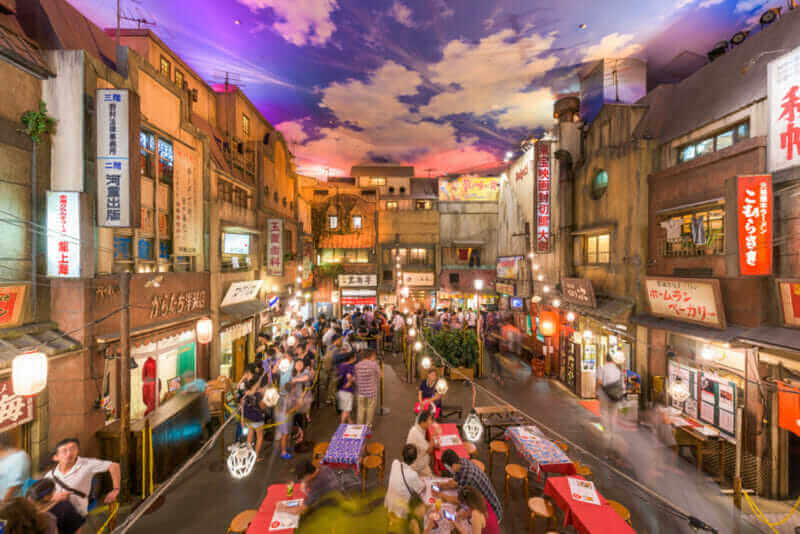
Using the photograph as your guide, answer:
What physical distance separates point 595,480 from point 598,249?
8.34 metres

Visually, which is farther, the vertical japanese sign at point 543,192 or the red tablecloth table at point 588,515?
the vertical japanese sign at point 543,192

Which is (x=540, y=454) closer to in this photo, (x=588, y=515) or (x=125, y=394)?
(x=588, y=515)

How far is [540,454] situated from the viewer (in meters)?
6.32

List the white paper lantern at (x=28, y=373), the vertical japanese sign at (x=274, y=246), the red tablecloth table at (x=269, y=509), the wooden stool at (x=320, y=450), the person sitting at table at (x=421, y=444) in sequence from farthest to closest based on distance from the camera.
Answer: the vertical japanese sign at (x=274, y=246) → the wooden stool at (x=320, y=450) → the person sitting at table at (x=421, y=444) → the white paper lantern at (x=28, y=373) → the red tablecloth table at (x=269, y=509)

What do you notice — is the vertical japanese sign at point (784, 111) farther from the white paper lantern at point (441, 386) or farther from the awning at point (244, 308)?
the awning at point (244, 308)

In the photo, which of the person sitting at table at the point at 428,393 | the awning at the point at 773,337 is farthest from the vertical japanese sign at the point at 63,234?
the awning at the point at 773,337

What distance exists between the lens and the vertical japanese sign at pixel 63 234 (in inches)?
264

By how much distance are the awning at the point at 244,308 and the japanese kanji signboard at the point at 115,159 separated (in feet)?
19.0

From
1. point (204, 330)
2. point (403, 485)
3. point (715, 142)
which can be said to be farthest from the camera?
point (204, 330)

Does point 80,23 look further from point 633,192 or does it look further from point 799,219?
point 799,219

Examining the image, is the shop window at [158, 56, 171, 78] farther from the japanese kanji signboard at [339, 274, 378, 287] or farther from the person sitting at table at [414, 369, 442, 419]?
the japanese kanji signboard at [339, 274, 378, 287]

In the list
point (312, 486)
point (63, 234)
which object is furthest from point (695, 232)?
point (63, 234)

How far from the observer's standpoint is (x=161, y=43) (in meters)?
11.9

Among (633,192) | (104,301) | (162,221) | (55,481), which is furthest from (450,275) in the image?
(55,481)
